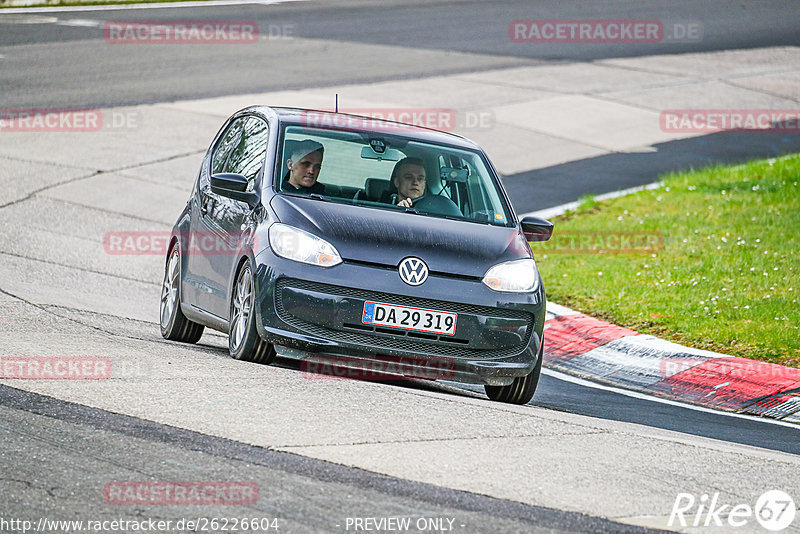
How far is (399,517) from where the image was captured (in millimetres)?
5117

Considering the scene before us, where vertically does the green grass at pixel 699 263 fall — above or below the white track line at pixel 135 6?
below

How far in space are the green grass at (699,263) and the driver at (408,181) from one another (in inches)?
115

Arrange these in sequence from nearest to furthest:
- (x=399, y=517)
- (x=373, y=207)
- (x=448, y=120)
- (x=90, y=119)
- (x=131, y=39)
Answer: (x=399, y=517) → (x=373, y=207) → (x=90, y=119) → (x=448, y=120) → (x=131, y=39)

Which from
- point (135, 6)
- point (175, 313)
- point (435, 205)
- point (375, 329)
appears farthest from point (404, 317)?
point (135, 6)

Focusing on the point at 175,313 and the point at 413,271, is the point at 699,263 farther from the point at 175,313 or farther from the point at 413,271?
the point at 413,271

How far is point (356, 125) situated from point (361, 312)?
1.87 metres

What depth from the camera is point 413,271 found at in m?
7.57

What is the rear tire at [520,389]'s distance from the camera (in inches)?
319

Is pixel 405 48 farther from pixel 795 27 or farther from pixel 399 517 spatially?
pixel 399 517

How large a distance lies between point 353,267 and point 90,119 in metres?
12.2

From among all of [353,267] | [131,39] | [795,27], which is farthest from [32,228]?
[795,27]

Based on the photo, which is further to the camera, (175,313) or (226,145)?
(226,145)

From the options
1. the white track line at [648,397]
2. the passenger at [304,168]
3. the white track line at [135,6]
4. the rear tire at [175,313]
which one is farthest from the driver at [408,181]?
the white track line at [135,6]

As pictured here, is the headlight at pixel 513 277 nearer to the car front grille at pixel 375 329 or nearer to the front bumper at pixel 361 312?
the front bumper at pixel 361 312
